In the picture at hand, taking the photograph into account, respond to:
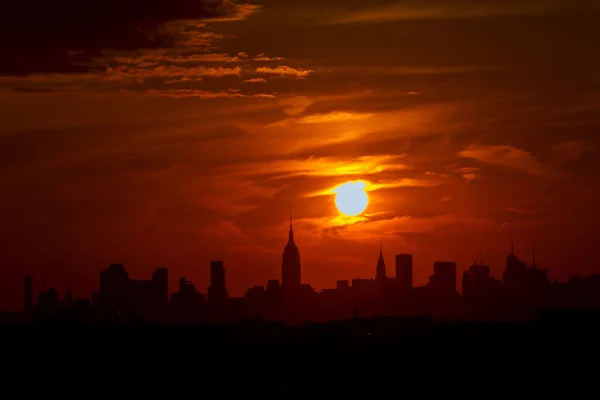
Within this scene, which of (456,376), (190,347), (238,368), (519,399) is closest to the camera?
(519,399)

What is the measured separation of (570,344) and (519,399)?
24.0m

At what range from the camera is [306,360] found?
391ft

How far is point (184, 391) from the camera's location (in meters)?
98.9

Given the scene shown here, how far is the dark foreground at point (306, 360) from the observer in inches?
3981

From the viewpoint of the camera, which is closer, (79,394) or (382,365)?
(79,394)

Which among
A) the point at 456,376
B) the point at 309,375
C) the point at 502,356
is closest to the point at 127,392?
the point at 309,375

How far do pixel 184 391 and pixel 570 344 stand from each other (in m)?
33.9

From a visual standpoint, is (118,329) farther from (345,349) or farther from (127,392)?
(127,392)

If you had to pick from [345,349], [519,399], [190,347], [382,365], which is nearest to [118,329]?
[190,347]

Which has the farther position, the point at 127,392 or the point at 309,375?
the point at 309,375

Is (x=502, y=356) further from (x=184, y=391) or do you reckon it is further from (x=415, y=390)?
(x=184, y=391)

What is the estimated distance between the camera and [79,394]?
97.2 meters

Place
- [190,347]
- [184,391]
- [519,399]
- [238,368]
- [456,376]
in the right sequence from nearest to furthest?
[519,399], [184,391], [456,376], [238,368], [190,347]

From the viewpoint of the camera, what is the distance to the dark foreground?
332ft
